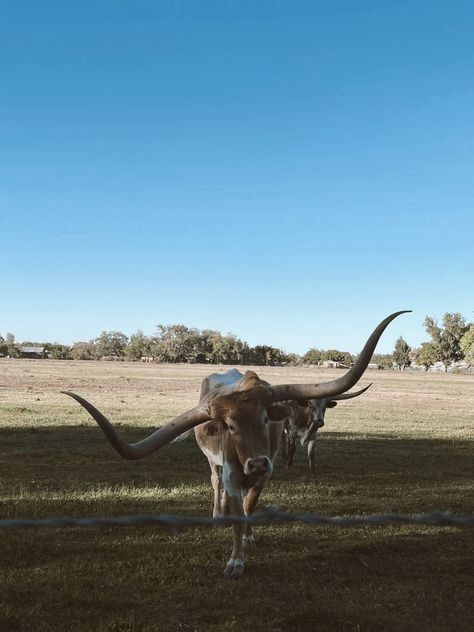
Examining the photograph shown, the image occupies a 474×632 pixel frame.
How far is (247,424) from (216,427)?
403mm

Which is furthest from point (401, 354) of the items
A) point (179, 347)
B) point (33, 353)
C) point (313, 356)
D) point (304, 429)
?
point (304, 429)

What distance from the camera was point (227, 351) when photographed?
161 m

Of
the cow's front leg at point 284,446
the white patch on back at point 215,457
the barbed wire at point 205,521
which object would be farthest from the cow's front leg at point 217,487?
the barbed wire at point 205,521

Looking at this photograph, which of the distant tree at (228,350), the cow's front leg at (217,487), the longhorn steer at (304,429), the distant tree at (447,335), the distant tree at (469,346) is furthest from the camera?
the distant tree at (228,350)

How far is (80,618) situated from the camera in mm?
5438

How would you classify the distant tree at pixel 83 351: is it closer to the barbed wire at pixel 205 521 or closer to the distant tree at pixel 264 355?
the distant tree at pixel 264 355

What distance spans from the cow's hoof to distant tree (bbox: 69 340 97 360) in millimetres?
178675

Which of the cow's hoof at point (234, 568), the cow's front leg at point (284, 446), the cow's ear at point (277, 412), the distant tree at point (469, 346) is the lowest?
the cow's hoof at point (234, 568)

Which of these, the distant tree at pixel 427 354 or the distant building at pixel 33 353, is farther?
the distant building at pixel 33 353

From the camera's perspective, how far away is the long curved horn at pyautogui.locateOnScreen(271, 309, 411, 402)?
5527 millimetres

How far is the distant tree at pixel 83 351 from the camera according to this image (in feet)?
598

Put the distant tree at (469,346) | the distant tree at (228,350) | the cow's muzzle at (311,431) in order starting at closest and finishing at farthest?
the cow's muzzle at (311,431)
the distant tree at (469,346)
the distant tree at (228,350)

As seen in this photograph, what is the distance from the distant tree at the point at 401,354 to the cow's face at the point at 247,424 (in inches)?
7200

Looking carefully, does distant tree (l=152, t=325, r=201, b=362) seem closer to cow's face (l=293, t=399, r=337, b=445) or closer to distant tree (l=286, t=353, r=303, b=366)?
distant tree (l=286, t=353, r=303, b=366)
